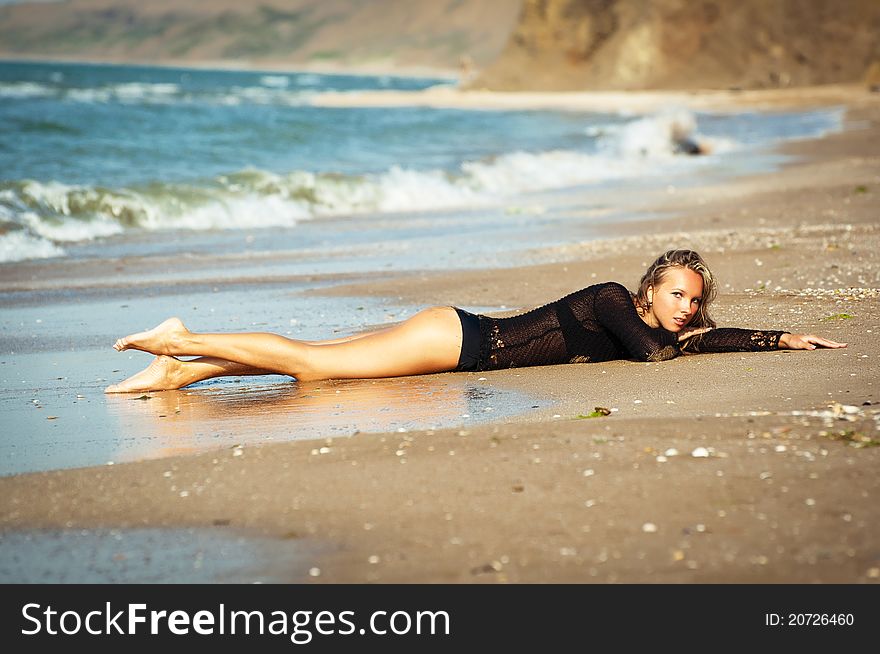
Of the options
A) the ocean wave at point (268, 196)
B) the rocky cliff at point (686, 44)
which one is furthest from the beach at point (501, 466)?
the rocky cliff at point (686, 44)

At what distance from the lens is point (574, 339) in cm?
663

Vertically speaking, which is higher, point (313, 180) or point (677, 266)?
point (313, 180)

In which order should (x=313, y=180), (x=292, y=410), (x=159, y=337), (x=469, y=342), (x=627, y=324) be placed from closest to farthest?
(x=292, y=410) < (x=159, y=337) < (x=627, y=324) < (x=469, y=342) < (x=313, y=180)

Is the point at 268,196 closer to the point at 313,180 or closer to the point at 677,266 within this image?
the point at 313,180

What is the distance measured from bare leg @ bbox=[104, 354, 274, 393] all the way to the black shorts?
1.10m

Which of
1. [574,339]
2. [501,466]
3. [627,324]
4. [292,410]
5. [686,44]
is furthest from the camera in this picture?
[686,44]

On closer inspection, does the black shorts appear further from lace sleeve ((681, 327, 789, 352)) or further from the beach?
lace sleeve ((681, 327, 789, 352))

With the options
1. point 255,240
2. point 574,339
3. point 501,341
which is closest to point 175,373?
point 501,341

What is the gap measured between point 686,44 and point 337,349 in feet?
217

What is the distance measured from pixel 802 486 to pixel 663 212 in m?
10.5

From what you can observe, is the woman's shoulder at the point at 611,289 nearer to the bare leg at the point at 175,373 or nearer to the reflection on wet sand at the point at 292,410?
the reflection on wet sand at the point at 292,410

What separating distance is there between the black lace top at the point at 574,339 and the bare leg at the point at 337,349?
10.4 inches

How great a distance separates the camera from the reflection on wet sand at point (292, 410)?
5.30 m

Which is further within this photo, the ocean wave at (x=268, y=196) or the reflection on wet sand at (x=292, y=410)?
the ocean wave at (x=268, y=196)
